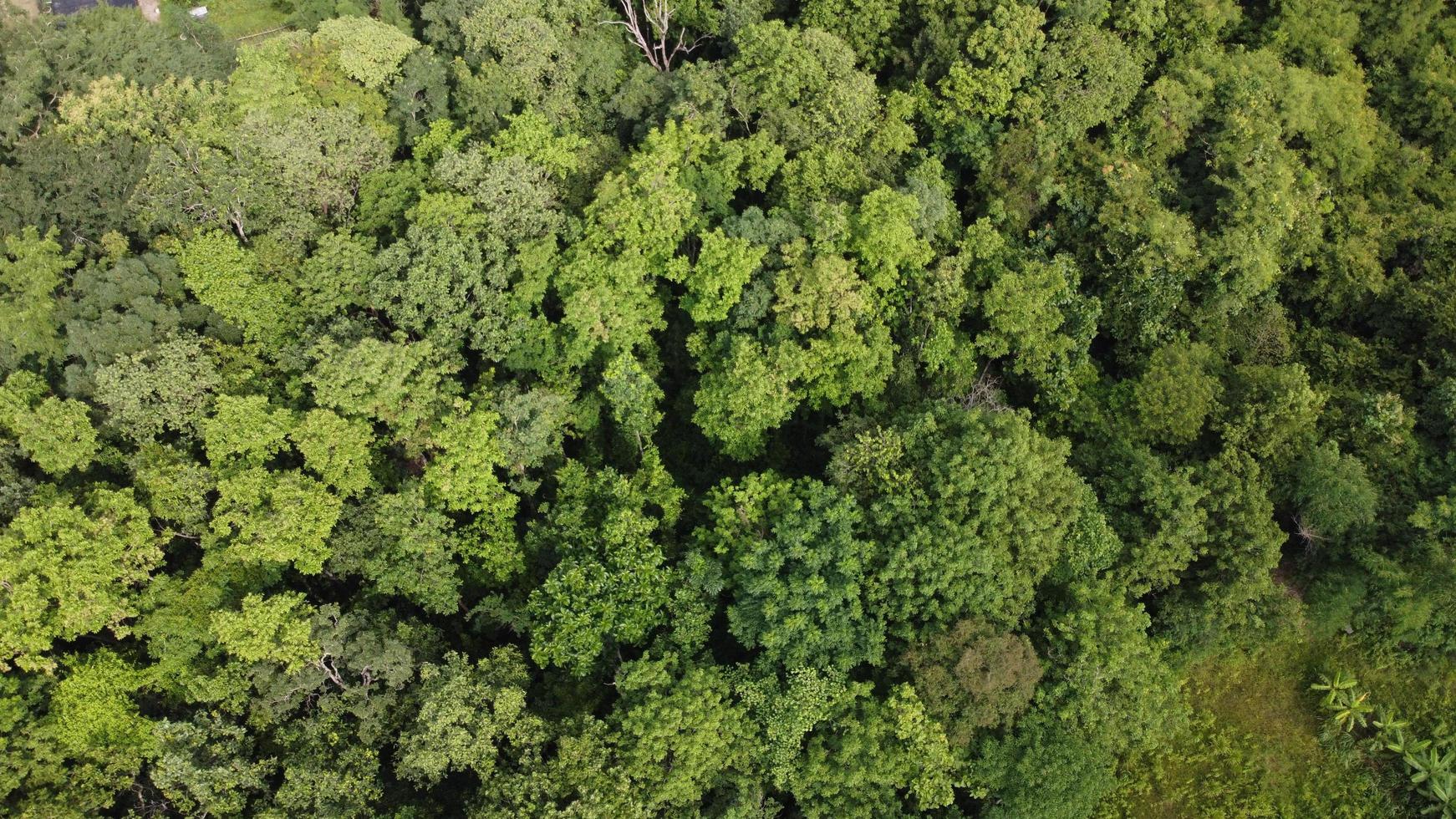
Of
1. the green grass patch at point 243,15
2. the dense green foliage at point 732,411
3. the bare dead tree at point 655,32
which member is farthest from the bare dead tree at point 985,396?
the green grass patch at point 243,15

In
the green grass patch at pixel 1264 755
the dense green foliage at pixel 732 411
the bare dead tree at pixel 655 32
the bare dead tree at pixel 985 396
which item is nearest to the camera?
→ the dense green foliage at pixel 732 411

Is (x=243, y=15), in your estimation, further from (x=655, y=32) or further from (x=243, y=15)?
(x=655, y=32)

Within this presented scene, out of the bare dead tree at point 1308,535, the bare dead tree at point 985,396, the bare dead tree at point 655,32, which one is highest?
the bare dead tree at point 655,32

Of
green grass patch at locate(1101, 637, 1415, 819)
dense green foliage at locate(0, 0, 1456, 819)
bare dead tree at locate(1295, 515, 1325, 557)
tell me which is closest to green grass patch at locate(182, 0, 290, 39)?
dense green foliage at locate(0, 0, 1456, 819)

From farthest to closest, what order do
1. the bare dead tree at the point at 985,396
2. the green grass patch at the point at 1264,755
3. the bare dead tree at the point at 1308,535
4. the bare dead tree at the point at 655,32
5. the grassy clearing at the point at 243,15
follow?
the grassy clearing at the point at 243,15 < the bare dead tree at the point at 655,32 < the bare dead tree at the point at 985,396 < the bare dead tree at the point at 1308,535 < the green grass patch at the point at 1264,755

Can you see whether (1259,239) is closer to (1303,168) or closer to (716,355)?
(1303,168)

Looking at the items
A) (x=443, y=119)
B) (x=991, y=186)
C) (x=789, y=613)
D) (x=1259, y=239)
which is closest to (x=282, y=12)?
(x=443, y=119)

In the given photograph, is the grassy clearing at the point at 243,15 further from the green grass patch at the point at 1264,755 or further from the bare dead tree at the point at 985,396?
the green grass patch at the point at 1264,755
